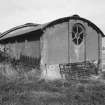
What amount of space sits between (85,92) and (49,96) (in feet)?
5.51

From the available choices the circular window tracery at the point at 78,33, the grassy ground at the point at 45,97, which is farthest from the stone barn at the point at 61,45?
the grassy ground at the point at 45,97

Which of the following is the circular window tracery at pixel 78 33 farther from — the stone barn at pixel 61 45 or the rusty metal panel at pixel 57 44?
the rusty metal panel at pixel 57 44

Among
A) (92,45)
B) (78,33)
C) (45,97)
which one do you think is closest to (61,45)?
(78,33)

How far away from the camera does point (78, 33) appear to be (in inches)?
435

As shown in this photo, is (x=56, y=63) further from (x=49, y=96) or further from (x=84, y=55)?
(x=49, y=96)

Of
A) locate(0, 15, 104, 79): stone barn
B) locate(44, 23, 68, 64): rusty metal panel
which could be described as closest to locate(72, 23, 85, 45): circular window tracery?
locate(0, 15, 104, 79): stone barn

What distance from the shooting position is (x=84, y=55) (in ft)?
36.7

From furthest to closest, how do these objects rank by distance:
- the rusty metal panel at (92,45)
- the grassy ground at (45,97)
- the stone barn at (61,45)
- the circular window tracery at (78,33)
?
the rusty metal panel at (92,45)
the circular window tracery at (78,33)
the stone barn at (61,45)
the grassy ground at (45,97)

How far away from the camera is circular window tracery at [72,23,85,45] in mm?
10818

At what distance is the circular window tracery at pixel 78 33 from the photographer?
1082cm

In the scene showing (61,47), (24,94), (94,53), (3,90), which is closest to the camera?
(24,94)

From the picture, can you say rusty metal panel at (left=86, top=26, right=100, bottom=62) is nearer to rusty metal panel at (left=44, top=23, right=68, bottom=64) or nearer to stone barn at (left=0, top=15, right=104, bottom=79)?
stone barn at (left=0, top=15, right=104, bottom=79)

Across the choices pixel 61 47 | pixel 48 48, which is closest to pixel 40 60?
pixel 48 48

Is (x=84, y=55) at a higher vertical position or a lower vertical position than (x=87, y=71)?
higher
